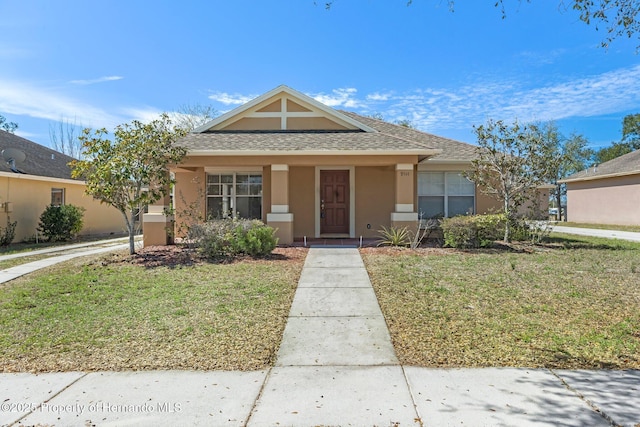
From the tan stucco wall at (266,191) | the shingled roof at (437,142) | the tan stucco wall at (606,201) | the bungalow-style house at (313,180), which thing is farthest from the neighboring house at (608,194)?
the tan stucco wall at (266,191)

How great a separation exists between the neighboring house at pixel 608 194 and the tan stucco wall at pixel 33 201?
2704 cm

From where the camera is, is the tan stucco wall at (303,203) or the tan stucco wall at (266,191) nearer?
the tan stucco wall at (266,191)

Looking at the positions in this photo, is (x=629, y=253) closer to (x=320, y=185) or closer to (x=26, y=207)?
(x=320, y=185)

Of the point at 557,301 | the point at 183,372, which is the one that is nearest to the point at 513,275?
the point at 557,301

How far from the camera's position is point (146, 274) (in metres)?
8.45

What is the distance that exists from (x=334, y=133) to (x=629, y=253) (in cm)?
938

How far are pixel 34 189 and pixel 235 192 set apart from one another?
9438mm

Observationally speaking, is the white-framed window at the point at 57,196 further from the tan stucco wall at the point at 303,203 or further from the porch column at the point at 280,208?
the porch column at the point at 280,208

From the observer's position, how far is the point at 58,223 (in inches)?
645

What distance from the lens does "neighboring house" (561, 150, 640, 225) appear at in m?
22.6

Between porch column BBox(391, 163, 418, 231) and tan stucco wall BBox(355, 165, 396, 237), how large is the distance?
5.87ft

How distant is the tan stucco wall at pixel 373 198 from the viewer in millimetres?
14195

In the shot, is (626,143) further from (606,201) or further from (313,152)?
(313,152)

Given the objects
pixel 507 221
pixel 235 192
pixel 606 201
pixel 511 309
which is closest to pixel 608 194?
pixel 606 201
